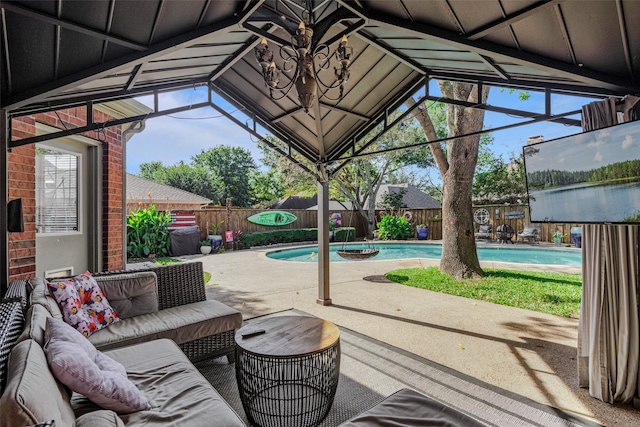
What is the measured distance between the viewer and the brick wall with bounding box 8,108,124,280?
144 inches

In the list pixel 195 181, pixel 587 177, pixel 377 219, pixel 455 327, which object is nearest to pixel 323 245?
pixel 455 327

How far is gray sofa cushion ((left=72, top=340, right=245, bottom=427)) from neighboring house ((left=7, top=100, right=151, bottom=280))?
2.41 meters

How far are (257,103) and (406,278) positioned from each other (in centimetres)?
472

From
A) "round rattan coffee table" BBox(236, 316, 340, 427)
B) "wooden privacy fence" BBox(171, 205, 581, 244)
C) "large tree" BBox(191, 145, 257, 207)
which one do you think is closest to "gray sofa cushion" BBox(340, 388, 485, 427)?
"round rattan coffee table" BBox(236, 316, 340, 427)

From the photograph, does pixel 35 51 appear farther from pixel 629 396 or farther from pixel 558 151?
pixel 629 396

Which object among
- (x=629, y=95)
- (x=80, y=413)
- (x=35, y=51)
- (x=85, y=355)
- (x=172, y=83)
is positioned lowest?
(x=80, y=413)

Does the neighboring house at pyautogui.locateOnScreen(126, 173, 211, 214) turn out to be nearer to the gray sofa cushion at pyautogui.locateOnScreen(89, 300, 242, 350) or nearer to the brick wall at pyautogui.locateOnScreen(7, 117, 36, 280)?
the brick wall at pyautogui.locateOnScreen(7, 117, 36, 280)

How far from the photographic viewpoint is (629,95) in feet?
8.09

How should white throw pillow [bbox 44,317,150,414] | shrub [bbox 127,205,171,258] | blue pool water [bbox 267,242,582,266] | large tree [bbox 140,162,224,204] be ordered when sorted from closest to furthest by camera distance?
white throw pillow [bbox 44,317,150,414] < shrub [bbox 127,205,171,258] < blue pool water [bbox 267,242,582,266] < large tree [bbox 140,162,224,204]

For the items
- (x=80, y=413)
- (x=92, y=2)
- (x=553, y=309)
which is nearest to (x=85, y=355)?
(x=80, y=413)

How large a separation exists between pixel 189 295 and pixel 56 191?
2.56 meters

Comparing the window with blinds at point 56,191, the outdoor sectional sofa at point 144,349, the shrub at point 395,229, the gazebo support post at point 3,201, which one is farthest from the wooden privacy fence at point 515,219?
the gazebo support post at point 3,201

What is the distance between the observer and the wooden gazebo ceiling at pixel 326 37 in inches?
85.2

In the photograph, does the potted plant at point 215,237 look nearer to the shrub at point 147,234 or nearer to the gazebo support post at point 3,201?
the shrub at point 147,234
